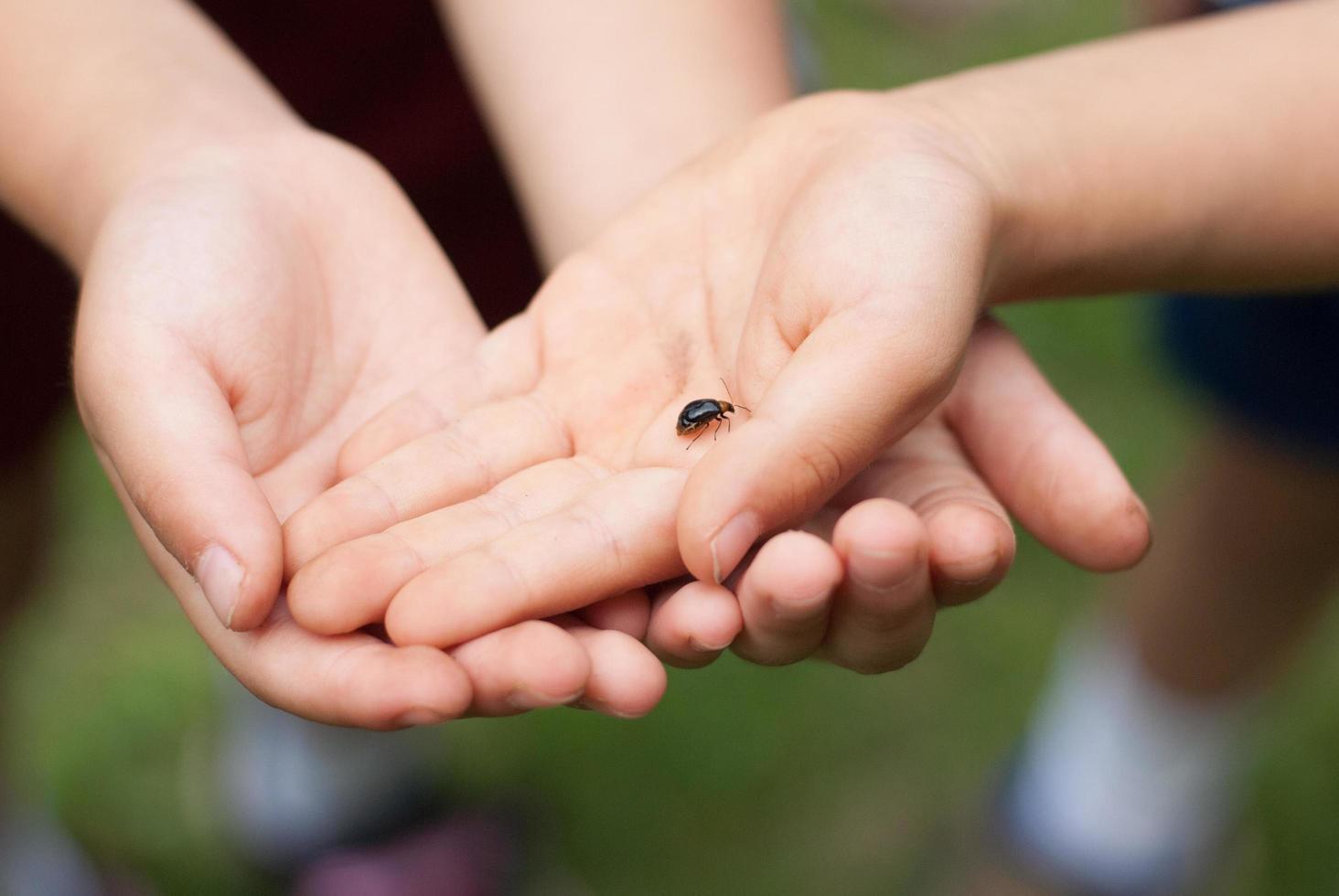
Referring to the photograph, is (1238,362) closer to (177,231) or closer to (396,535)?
(396,535)

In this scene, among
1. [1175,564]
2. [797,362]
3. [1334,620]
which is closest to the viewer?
[797,362]

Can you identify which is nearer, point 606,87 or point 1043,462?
point 1043,462

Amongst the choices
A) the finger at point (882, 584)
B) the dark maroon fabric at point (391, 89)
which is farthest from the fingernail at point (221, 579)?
the dark maroon fabric at point (391, 89)

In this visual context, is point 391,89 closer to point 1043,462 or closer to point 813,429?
point 813,429

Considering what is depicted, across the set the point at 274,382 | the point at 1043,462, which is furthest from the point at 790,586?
the point at 274,382

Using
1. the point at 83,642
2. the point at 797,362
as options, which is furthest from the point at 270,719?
the point at 797,362

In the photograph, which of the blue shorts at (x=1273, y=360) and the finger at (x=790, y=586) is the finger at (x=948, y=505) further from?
the blue shorts at (x=1273, y=360)
